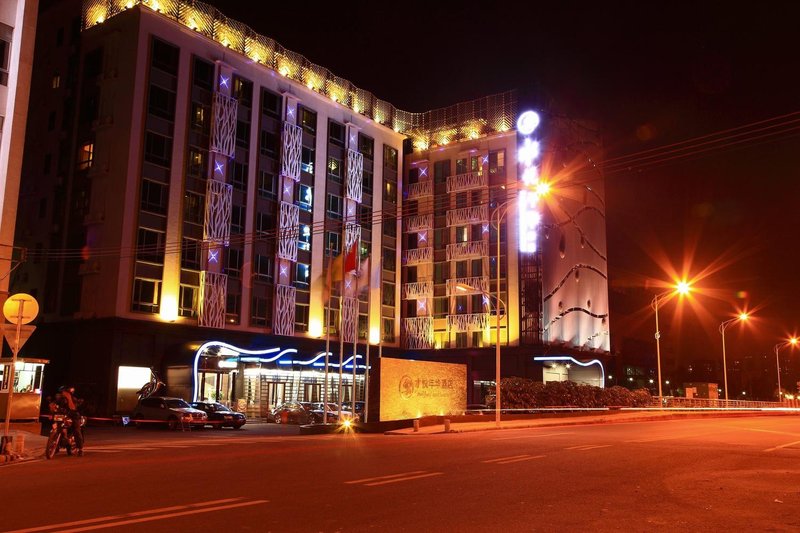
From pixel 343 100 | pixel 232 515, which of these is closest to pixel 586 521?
pixel 232 515

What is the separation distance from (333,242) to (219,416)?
2535 cm

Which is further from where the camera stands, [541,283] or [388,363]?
[541,283]

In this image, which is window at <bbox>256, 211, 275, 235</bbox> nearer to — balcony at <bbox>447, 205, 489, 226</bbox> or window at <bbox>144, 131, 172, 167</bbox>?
window at <bbox>144, 131, 172, 167</bbox>

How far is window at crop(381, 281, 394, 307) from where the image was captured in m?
64.4

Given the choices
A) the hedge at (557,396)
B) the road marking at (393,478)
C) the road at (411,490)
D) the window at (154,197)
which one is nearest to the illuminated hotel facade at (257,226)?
the window at (154,197)

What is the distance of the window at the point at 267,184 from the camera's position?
173 ft

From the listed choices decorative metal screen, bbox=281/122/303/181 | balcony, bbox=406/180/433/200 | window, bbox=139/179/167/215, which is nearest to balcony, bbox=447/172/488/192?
balcony, bbox=406/180/433/200

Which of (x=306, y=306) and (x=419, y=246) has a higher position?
(x=419, y=246)

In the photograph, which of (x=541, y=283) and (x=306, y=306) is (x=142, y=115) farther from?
(x=541, y=283)

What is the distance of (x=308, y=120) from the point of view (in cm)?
5762

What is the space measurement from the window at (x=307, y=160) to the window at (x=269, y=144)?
2891 millimetres

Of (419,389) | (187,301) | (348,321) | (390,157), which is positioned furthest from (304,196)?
(419,389)

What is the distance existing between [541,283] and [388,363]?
96.8 ft

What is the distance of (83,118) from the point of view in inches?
1834
